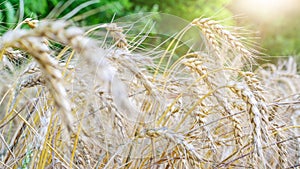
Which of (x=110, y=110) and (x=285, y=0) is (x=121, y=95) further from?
(x=285, y=0)

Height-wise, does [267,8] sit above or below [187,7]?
below

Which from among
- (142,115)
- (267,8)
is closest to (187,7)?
(267,8)

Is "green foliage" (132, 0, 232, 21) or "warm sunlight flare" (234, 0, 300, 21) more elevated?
"green foliage" (132, 0, 232, 21)

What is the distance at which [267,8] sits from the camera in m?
9.22

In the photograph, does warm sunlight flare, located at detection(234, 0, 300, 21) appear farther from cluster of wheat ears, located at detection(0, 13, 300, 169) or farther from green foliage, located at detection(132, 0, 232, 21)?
cluster of wheat ears, located at detection(0, 13, 300, 169)

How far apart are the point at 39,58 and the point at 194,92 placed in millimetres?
1071

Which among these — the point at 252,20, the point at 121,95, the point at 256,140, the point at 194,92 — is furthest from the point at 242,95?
the point at 252,20

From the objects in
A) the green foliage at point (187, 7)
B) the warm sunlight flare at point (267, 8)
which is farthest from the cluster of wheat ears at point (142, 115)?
the warm sunlight flare at point (267, 8)

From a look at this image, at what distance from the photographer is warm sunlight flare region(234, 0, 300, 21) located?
857 cm

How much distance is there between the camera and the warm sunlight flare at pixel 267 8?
28.1 feet

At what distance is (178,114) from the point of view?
2016mm

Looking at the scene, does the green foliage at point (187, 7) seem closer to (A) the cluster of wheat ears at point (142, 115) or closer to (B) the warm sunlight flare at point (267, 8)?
(B) the warm sunlight flare at point (267, 8)

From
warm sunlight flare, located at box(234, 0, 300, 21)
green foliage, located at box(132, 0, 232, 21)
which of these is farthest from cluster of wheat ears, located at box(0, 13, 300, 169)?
warm sunlight flare, located at box(234, 0, 300, 21)

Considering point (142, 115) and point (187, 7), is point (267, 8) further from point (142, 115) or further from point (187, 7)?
point (142, 115)
